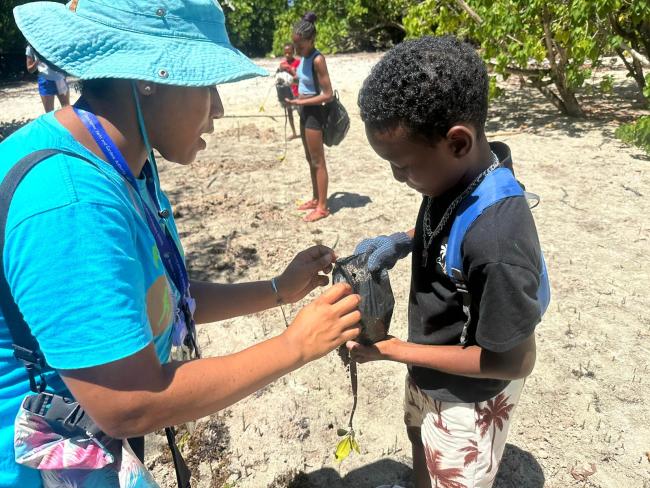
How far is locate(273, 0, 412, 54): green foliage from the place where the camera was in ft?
61.2

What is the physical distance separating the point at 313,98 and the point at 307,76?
28cm

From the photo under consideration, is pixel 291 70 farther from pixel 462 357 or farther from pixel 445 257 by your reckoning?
pixel 462 357

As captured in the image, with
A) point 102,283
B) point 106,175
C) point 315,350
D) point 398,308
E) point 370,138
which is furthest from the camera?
point 398,308

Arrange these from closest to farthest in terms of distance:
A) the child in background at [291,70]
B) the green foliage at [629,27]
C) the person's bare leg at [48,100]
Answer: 1. the green foliage at [629,27]
2. the child in background at [291,70]
3. the person's bare leg at [48,100]

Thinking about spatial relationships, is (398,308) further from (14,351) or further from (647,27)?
(647,27)

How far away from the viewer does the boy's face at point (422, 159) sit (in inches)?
58.6

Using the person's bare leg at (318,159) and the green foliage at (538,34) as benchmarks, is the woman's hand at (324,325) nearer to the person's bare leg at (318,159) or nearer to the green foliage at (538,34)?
the person's bare leg at (318,159)

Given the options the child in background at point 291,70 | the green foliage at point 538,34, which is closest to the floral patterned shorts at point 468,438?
the child in background at point 291,70

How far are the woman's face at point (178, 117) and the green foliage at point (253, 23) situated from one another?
881 inches

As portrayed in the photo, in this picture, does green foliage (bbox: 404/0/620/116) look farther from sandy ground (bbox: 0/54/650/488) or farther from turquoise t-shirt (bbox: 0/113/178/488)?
turquoise t-shirt (bbox: 0/113/178/488)

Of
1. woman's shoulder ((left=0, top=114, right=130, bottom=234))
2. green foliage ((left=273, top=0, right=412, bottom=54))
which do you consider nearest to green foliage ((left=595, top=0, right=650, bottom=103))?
woman's shoulder ((left=0, top=114, right=130, bottom=234))

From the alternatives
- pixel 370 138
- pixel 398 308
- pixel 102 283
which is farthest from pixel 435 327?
pixel 398 308

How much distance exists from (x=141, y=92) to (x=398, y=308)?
10.3 ft

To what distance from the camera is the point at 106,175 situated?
3.92 feet
